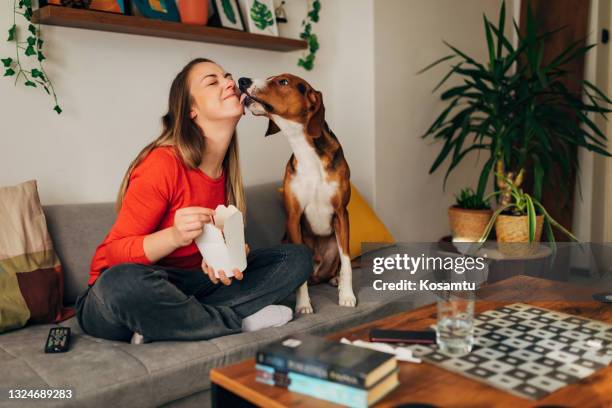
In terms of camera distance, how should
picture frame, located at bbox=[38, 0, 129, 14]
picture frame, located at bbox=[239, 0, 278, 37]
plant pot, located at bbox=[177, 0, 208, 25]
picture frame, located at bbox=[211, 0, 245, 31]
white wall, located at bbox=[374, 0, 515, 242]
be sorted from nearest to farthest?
picture frame, located at bbox=[38, 0, 129, 14]
plant pot, located at bbox=[177, 0, 208, 25]
picture frame, located at bbox=[211, 0, 245, 31]
picture frame, located at bbox=[239, 0, 278, 37]
white wall, located at bbox=[374, 0, 515, 242]

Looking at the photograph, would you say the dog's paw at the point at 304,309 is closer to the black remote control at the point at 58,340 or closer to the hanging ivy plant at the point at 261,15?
the black remote control at the point at 58,340

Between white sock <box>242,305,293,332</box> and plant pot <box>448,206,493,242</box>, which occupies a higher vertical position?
plant pot <box>448,206,493,242</box>

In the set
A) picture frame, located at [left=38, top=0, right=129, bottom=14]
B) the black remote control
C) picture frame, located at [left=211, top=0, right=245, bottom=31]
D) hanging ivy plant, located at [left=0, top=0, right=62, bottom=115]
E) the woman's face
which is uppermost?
picture frame, located at [left=211, top=0, right=245, bottom=31]

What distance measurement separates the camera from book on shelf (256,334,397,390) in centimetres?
94

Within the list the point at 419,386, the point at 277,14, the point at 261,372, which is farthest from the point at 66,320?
the point at 277,14

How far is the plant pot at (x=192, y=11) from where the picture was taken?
2.30 metres

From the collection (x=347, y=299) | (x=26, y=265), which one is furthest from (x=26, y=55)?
(x=347, y=299)

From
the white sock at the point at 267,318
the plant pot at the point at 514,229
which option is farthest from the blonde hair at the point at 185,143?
the plant pot at the point at 514,229

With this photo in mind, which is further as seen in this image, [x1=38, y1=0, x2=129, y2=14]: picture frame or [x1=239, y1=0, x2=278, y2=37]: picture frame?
[x1=239, y1=0, x2=278, y2=37]: picture frame

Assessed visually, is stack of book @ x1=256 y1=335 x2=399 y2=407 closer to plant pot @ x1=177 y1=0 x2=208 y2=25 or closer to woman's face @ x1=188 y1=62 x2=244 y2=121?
woman's face @ x1=188 y1=62 x2=244 y2=121

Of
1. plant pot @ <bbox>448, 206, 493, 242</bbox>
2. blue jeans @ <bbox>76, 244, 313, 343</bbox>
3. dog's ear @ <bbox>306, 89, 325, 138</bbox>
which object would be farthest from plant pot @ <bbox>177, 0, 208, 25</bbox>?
plant pot @ <bbox>448, 206, 493, 242</bbox>

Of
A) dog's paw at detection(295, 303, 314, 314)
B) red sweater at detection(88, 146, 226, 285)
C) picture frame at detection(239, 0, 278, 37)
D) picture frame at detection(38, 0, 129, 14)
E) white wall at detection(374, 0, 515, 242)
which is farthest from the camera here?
white wall at detection(374, 0, 515, 242)

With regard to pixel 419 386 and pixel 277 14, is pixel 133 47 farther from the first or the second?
pixel 419 386

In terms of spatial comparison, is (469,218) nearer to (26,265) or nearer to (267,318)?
(267,318)
